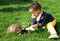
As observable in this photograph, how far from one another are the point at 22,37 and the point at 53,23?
3.53ft

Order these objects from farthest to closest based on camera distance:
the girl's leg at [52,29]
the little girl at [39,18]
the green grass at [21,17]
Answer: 1. the little girl at [39,18]
2. the green grass at [21,17]
3. the girl's leg at [52,29]

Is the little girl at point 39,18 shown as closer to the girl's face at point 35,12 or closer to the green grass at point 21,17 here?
the girl's face at point 35,12

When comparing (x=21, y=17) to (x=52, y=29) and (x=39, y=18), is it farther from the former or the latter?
(x=52, y=29)

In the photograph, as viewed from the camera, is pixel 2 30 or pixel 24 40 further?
pixel 2 30

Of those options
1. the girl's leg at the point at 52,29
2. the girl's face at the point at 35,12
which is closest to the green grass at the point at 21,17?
the girl's leg at the point at 52,29

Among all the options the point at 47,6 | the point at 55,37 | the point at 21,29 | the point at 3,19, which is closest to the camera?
the point at 55,37

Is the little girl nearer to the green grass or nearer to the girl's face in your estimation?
the girl's face

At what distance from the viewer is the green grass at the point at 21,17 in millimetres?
6203

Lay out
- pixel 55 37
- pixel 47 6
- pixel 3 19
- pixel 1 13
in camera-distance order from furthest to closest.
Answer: pixel 47 6, pixel 1 13, pixel 3 19, pixel 55 37

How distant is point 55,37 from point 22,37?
2.82 ft

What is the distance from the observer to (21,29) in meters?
6.38

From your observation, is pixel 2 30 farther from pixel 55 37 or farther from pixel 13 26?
pixel 55 37

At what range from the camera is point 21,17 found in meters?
8.20

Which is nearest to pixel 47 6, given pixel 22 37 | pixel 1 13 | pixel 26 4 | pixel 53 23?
pixel 26 4
